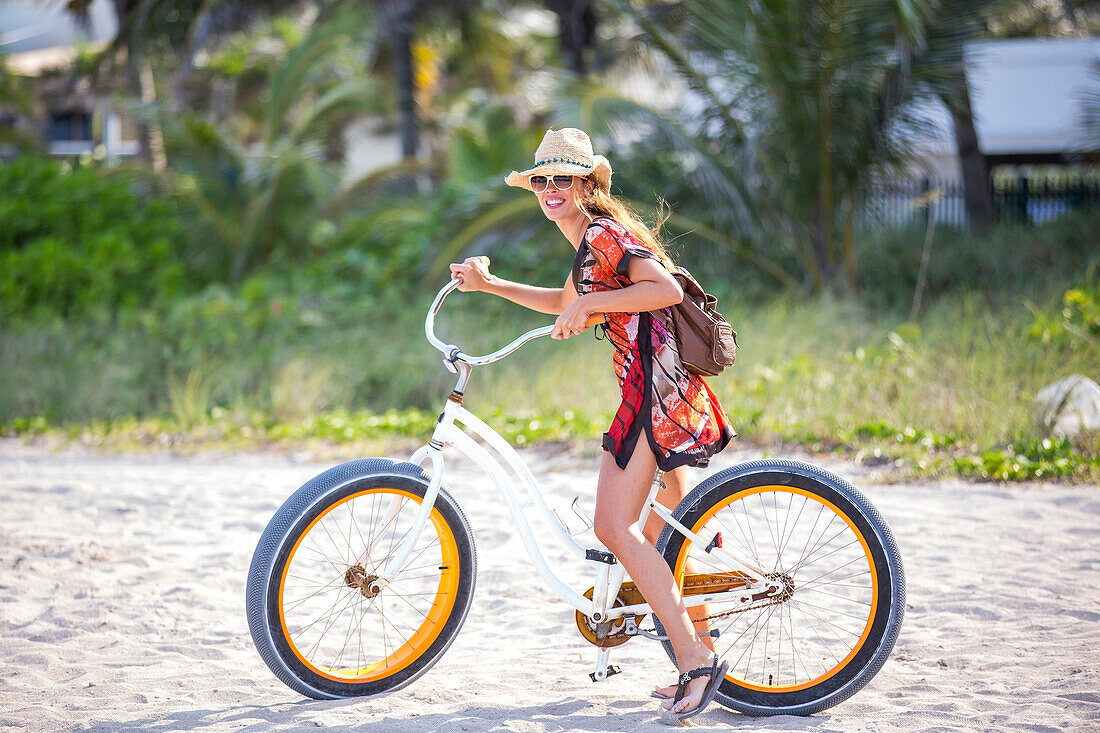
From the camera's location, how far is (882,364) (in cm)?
743

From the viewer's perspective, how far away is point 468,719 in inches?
119

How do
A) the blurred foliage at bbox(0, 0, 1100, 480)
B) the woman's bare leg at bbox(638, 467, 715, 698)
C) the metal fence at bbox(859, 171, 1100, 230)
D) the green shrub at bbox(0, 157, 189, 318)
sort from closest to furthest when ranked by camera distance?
the woman's bare leg at bbox(638, 467, 715, 698), the blurred foliage at bbox(0, 0, 1100, 480), the green shrub at bbox(0, 157, 189, 318), the metal fence at bbox(859, 171, 1100, 230)

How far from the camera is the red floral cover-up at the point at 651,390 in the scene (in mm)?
2838

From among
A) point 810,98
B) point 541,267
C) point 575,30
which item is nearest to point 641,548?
point 810,98

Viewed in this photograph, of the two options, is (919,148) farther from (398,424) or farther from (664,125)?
(398,424)

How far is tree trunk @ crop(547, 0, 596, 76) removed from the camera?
1479 centimetres

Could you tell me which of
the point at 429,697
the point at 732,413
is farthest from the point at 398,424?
the point at 429,697

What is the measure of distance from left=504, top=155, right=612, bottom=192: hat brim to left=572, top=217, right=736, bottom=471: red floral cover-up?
15cm

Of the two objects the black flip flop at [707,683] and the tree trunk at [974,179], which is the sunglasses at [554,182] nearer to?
the black flip flop at [707,683]

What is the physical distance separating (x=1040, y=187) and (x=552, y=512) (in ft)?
54.1

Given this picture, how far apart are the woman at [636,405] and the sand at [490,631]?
0.34 meters

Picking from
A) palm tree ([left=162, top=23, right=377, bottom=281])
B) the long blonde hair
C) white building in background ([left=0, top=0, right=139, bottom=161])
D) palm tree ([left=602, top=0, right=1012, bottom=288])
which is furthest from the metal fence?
white building in background ([left=0, top=0, right=139, bottom=161])

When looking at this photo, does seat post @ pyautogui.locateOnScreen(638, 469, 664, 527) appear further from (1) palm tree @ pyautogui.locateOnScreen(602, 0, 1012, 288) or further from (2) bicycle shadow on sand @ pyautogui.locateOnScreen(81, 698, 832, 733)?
(1) palm tree @ pyautogui.locateOnScreen(602, 0, 1012, 288)

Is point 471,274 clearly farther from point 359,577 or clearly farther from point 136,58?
point 136,58
